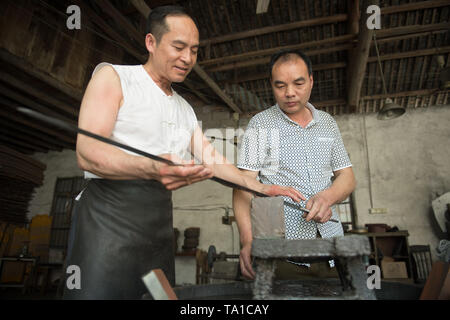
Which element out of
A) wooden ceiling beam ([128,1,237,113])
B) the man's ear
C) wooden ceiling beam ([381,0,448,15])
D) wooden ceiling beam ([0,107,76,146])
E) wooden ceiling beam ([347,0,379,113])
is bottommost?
the man's ear

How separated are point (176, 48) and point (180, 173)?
812 mm

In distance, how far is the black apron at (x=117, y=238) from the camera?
3.96 feet

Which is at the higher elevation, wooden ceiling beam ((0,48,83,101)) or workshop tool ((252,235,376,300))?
wooden ceiling beam ((0,48,83,101))

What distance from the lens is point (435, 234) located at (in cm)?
712

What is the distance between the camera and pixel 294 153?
1.88 meters

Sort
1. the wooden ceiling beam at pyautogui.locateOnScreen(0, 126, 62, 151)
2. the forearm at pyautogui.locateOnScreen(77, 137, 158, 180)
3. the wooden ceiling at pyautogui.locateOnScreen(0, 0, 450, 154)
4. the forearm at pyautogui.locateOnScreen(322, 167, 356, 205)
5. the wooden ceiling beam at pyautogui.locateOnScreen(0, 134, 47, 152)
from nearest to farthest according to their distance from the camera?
the forearm at pyautogui.locateOnScreen(77, 137, 158, 180), the forearm at pyautogui.locateOnScreen(322, 167, 356, 205), the wooden ceiling at pyautogui.locateOnScreen(0, 0, 450, 154), the wooden ceiling beam at pyautogui.locateOnScreen(0, 126, 62, 151), the wooden ceiling beam at pyautogui.locateOnScreen(0, 134, 47, 152)

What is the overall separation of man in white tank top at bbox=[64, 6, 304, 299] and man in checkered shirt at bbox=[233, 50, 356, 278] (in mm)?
264

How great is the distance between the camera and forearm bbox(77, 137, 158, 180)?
111 cm

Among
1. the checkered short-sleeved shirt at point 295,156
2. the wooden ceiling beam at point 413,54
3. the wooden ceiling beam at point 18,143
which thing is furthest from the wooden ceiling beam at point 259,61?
the wooden ceiling beam at point 18,143

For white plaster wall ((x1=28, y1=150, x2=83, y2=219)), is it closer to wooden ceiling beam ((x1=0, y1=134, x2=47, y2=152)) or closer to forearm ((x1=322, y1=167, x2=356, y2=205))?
wooden ceiling beam ((x1=0, y1=134, x2=47, y2=152))

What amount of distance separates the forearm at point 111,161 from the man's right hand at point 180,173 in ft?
0.20

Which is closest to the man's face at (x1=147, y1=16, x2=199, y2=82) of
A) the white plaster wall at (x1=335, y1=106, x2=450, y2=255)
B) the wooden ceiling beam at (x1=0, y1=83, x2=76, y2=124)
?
the wooden ceiling beam at (x1=0, y1=83, x2=76, y2=124)

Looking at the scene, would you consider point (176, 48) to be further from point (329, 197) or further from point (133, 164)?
point (329, 197)

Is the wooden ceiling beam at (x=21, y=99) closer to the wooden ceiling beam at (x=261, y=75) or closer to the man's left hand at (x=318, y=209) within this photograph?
the wooden ceiling beam at (x=261, y=75)
